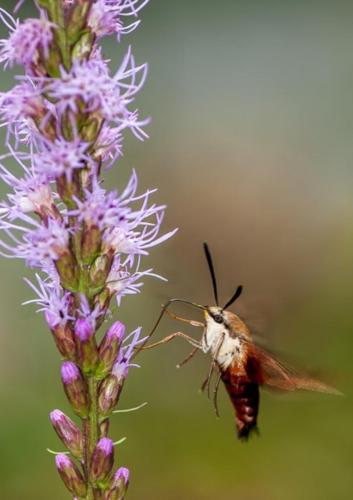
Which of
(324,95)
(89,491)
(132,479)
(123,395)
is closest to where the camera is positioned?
(89,491)

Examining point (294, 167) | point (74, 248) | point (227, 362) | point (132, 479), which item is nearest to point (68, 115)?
point (74, 248)

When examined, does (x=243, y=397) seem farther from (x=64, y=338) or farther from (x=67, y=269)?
(x=67, y=269)

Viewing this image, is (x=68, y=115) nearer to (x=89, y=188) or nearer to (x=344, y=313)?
(x=89, y=188)

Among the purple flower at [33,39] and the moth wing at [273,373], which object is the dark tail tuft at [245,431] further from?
the purple flower at [33,39]

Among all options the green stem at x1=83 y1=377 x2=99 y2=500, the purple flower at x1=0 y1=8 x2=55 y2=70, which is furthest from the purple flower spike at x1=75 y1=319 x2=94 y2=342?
the purple flower at x1=0 y1=8 x2=55 y2=70

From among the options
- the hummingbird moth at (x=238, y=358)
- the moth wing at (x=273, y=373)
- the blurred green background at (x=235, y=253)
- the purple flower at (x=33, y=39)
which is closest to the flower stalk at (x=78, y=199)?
the purple flower at (x=33, y=39)

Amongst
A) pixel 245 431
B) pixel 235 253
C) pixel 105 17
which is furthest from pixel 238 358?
pixel 235 253

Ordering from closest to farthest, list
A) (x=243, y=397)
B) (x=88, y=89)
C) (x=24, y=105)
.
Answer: (x=88, y=89) → (x=24, y=105) → (x=243, y=397)

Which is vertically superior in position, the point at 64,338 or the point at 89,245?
the point at 89,245
